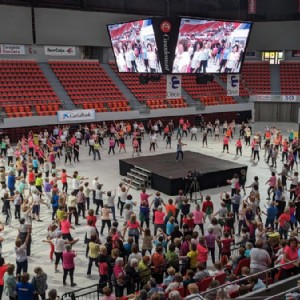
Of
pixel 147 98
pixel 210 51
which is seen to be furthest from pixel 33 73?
pixel 210 51

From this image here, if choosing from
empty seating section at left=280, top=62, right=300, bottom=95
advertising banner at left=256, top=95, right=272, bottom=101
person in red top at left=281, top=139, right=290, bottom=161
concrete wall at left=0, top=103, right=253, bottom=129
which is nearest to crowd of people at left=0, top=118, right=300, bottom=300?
person in red top at left=281, top=139, right=290, bottom=161

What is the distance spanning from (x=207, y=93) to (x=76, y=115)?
1364 cm

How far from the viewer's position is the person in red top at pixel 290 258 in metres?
9.65

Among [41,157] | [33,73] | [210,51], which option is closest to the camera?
[41,157]

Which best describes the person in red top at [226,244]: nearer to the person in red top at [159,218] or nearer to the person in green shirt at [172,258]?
the person in green shirt at [172,258]

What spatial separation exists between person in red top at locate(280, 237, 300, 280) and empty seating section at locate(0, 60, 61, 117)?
23.5 metres

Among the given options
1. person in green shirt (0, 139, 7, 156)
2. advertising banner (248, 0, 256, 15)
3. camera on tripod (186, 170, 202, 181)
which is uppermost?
advertising banner (248, 0, 256, 15)

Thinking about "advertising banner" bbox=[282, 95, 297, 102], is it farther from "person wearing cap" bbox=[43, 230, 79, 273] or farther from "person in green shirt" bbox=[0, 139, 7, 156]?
"person wearing cap" bbox=[43, 230, 79, 273]

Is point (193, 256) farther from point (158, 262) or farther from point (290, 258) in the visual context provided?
point (290, 258)

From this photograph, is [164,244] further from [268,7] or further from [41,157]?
[268,7]

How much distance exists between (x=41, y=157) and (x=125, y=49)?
28.5ft

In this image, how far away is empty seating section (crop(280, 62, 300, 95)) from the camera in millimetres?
41188

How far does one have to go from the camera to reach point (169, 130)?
100ft

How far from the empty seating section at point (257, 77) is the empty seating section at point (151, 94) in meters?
8.61
